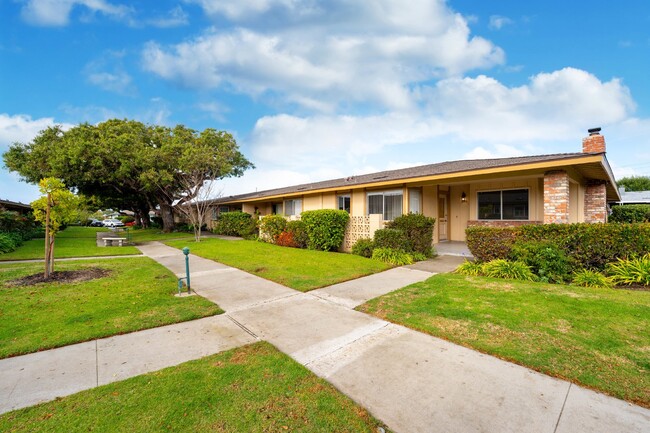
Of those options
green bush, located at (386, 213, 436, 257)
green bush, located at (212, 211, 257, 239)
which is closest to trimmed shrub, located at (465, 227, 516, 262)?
green bush, located at (386, 213, 436, 257)

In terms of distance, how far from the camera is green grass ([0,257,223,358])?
13.3 ft

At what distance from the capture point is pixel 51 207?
737 cm

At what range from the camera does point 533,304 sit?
504cm

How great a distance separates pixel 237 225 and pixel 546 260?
18338mm

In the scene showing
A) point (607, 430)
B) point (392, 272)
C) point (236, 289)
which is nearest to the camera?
point (607, 430)

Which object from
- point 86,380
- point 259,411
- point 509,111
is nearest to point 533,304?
point 259,411

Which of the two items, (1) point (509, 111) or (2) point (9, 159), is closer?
(1) point (509, 111)

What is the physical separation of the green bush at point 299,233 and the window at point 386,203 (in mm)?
3301

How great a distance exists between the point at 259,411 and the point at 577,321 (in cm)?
479

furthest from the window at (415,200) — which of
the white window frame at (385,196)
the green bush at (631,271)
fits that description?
the green bush at (631,271)

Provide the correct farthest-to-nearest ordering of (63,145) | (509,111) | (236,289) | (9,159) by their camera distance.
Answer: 1. (9,159)
2. (63,145)
3. (509,111)
4. (236,289)

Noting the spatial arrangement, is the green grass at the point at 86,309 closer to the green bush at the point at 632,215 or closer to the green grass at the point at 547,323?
the green grass at the point at 547,323

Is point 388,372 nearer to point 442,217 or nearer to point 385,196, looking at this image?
point 385,196

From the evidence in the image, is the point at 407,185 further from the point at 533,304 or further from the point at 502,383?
the point at 502,383
